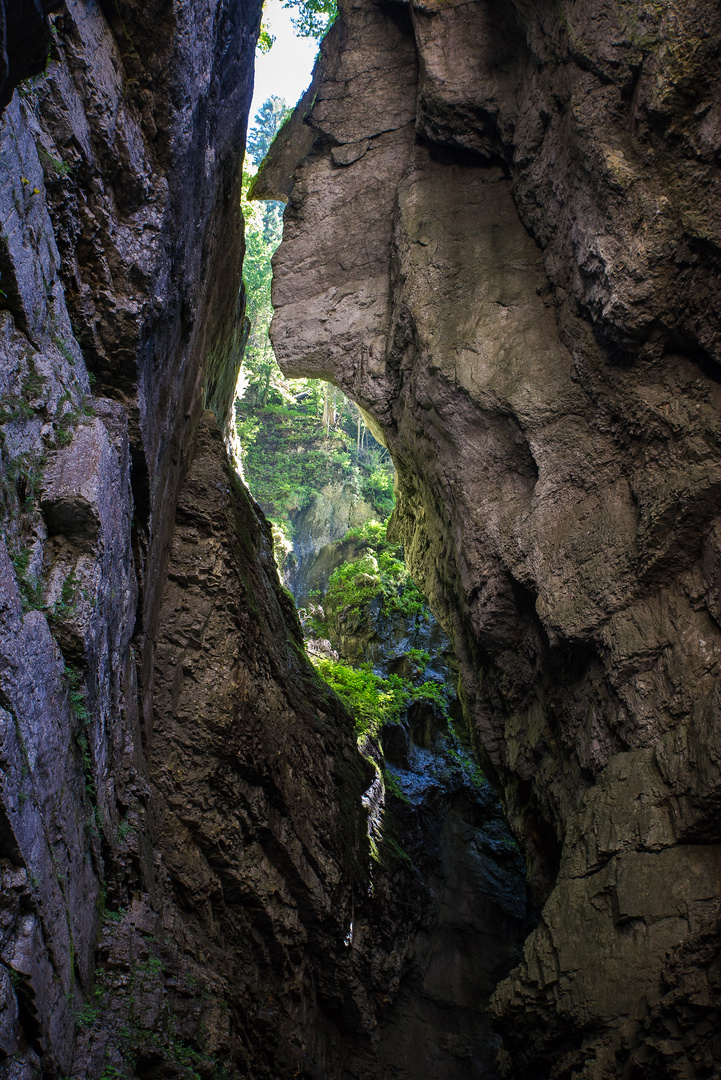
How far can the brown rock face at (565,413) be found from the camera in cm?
572

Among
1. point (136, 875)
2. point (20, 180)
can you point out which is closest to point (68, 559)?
point (20, 180)

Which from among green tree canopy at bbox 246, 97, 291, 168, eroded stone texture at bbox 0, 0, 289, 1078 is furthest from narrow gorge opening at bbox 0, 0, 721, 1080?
green tree canopy at bbox 246, 97, 291, 168

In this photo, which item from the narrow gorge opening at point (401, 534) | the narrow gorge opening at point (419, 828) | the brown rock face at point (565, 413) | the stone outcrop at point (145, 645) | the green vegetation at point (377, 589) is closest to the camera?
the stone outcrop at point (145, 645)

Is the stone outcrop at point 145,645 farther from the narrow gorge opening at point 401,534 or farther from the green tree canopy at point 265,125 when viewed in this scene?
the green tree canopy at point 265,125

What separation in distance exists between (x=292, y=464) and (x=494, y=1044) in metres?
22.0

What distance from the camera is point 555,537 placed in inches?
286

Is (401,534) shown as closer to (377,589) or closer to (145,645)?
(377,589)

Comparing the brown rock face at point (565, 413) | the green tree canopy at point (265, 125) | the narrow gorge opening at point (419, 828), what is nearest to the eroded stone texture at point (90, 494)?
the brown rock face at point (565, 413)

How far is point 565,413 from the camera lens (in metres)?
7.47

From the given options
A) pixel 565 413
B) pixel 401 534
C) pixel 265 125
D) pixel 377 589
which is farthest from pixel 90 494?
pixel 265 125

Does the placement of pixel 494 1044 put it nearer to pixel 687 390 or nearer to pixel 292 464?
pixel 687 390

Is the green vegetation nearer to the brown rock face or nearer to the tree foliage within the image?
the brown rock face

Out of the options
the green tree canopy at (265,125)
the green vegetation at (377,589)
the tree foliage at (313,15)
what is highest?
the green tree canopy at (265,125)

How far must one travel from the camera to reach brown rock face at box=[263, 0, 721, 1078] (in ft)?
18.8
